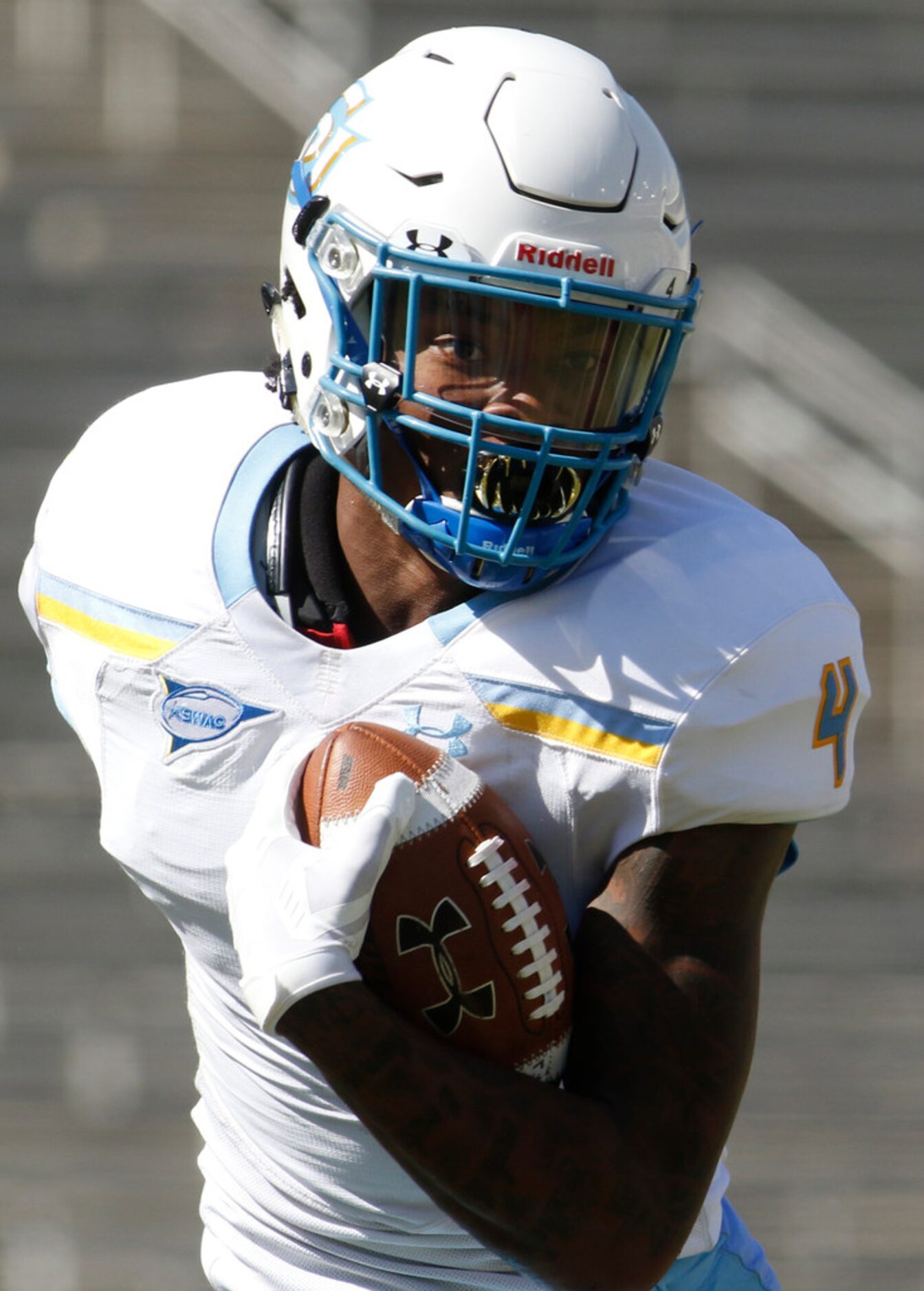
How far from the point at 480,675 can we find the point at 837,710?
35 centimetres

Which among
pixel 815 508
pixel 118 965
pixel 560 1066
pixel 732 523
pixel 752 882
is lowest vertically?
pixel 118 965

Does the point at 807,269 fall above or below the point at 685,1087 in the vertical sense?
below

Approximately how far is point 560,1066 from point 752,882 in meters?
0.25

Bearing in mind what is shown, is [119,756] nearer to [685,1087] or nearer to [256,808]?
[256,808]

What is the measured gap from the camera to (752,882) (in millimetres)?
1581

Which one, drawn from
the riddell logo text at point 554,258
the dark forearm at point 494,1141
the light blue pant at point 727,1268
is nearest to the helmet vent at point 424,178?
the riddell logo text at point 554,258

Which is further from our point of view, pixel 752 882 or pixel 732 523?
pixel 732 523

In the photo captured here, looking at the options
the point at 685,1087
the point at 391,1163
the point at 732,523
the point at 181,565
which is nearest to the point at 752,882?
the point at 685,1087

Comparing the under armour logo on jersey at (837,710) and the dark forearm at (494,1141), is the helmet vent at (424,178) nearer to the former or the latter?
the under armour logo on jersey at (837,710)

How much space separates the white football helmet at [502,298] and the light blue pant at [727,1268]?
2.56ft

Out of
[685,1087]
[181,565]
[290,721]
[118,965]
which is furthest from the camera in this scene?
[118,965]

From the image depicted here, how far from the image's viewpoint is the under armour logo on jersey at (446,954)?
4.86ft

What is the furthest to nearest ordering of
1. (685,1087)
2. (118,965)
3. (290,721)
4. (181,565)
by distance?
1. (118,965)
2. (181,565)
3. (290,721)
4. (685,1087)

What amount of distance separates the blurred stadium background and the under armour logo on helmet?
2.02 meters
